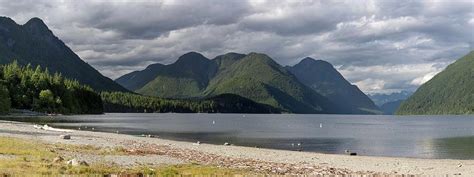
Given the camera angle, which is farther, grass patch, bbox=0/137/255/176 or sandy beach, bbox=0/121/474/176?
sandy beach, bbox=0/121/474/176

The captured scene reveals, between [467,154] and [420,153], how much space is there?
20.4ft

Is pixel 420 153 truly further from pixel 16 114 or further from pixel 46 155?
pixel 16 114

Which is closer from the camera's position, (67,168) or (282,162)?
(67,168)

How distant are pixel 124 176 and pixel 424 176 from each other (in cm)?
2737

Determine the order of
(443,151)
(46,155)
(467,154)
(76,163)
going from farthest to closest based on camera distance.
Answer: (443,151)
(467,154)
(46,155)
(76,163)

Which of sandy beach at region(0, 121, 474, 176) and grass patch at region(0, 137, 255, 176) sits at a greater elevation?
grass patch at region(0, 137, 255, 176)

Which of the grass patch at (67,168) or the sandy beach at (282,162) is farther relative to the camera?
the sandy beach at (282,162)

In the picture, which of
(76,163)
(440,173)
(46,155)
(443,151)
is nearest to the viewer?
(76,163)

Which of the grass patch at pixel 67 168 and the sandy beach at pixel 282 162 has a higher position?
the grass patch at pixel 67 168

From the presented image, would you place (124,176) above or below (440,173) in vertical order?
above

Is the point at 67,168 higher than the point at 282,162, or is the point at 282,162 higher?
the point at 67,168

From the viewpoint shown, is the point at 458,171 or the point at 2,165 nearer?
the point at 2,165

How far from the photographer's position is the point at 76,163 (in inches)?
1058

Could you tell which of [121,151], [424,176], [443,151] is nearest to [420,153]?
[443,151]
